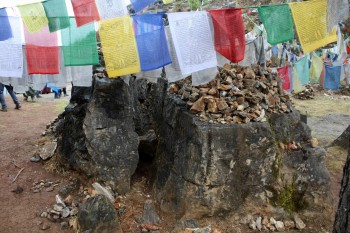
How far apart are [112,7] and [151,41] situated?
734 millimetres

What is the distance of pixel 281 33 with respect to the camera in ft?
15.3

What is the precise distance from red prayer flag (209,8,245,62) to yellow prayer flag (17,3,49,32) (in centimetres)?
244

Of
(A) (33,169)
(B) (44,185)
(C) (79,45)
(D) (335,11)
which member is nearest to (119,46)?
(C) (79,45)

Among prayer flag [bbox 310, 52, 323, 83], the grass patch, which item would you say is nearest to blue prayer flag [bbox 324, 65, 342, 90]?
prayer flag [bbox 310, 52, 323, 83]

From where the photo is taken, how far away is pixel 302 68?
947 centimetres

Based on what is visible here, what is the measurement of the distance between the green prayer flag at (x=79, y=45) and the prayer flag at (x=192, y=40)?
128 cm

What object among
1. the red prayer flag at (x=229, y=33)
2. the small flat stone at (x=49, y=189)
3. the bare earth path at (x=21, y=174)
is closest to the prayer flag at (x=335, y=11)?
the red prayer flag at (x=229, y=33)

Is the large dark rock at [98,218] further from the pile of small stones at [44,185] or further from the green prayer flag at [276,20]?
the green prayer flag at [276,20]

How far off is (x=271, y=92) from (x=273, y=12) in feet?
5.90

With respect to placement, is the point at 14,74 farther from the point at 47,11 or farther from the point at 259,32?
the point at 259,32

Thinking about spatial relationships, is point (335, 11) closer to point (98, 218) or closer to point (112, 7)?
point (112, 7)

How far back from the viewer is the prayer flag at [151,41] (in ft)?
15.1

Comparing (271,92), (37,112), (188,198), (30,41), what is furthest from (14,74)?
(37,112)

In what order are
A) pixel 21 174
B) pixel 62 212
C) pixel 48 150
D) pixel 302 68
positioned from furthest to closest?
pixel 302 68 < pixel 48 150 < pixel 21 174 < pixel 62 212
